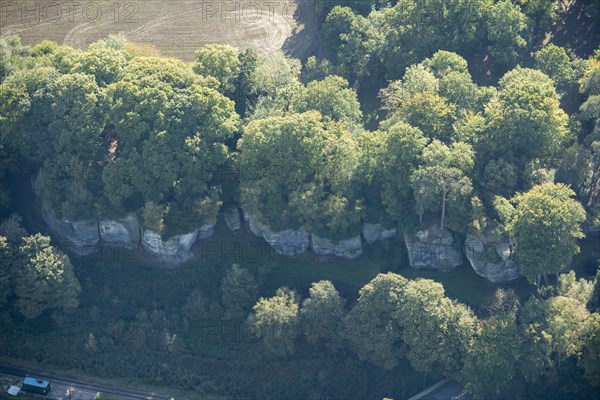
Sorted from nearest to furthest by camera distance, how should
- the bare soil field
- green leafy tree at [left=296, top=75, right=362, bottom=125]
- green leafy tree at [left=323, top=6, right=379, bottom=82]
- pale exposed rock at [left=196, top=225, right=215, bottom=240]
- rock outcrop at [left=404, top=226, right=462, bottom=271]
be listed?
1. rock outcrop at [left=404, top=226, right=462, bottom=271]
2. green leafy tree at [left=296, top=75, right=362, bottom=125]
3. pale exposed rock at [left=196, top=225, right=215, bottom=240]
4. green leafy tree at [left=323, top=6, right=379, bottom=82]
5. the bare soil field

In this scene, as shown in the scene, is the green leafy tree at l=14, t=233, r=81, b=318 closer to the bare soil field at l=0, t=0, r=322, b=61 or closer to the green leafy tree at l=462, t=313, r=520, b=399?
the bare soil field at l=0, t=0, r=322, b=61

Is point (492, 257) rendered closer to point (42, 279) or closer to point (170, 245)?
point (170, 245)

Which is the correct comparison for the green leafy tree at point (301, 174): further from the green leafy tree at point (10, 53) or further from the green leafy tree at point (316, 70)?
the green leafy tree at point (10, 53)

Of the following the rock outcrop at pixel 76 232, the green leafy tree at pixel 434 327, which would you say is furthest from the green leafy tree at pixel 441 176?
the rock outcrop at pixel 76 232

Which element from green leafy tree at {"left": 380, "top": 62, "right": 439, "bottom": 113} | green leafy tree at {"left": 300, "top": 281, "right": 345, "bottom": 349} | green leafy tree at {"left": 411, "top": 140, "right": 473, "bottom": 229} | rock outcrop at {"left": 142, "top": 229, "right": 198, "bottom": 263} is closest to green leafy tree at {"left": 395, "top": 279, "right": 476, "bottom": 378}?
green leafy tree at {"left": 300, "top": 281, "right": 345, "bottom": 349}

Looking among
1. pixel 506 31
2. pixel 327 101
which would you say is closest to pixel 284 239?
pixel 327 101

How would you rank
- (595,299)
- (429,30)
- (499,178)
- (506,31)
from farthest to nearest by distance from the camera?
(429,30) < (506,31) < (499,178) < (595,299)

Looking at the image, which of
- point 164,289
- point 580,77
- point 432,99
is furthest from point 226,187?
point 580,77
